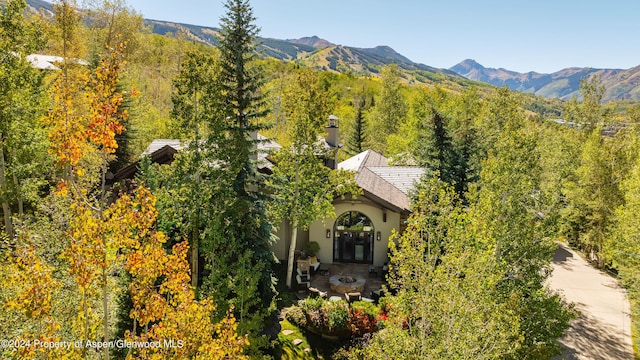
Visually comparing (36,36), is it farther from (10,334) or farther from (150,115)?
(150,115)

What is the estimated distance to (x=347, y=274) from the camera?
20469mm

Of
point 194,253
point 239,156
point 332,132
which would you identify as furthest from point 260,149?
point 332,132

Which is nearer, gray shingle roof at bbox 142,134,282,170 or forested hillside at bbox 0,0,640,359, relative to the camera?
forested hillside at bbox 0,0,640,359

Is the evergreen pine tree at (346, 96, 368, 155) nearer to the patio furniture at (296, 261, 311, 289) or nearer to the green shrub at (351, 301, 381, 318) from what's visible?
the patio furniture at (296, 261, 311, 289)

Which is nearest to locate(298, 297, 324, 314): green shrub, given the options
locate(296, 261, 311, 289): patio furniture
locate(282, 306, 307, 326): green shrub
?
locate(282, 306, 307, 326): green shrub

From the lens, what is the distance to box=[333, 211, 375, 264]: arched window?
21.6 m

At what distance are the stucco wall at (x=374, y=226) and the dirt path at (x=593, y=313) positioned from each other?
8.53 m

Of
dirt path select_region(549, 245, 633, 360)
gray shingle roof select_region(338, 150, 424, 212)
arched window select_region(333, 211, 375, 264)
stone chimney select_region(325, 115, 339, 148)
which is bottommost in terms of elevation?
dirt path select_region(549, 245, 633, 360)

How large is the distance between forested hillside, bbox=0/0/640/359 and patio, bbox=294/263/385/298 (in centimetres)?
176

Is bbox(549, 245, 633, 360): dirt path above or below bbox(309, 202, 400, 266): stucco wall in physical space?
below

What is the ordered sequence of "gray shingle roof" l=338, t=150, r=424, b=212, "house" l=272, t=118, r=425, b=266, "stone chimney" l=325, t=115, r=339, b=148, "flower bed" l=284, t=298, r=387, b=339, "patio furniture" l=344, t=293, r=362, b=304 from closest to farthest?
"flower bed" l=284, t=298, r=387, b=339 < "patio furniture" l=344, t=293, r=362, b=304 < "gray shingle roof" l=338, t=150, r=424, b=212 < "house" l=272, t=118, r=425, b=266 < "stone chimney" l=325, t=115, r=339, b=148

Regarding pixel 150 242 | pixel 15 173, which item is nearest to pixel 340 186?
pixel 150 242

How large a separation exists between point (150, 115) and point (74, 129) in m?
34.2

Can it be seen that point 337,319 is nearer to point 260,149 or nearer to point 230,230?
point 230,230
